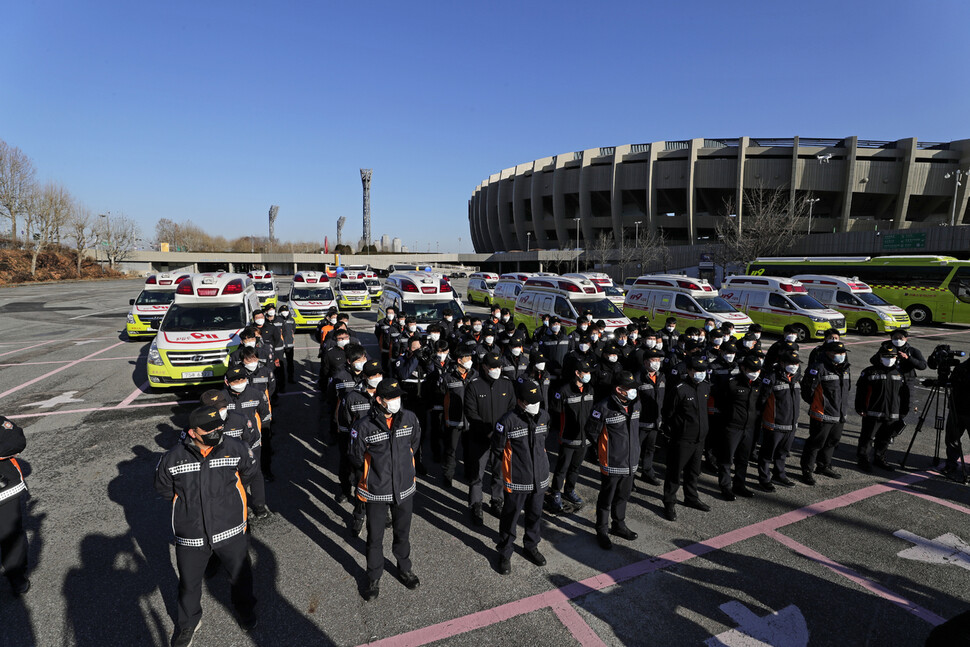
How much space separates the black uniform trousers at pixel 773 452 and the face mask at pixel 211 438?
658cm

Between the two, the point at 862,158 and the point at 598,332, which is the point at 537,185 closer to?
the point at 862,158

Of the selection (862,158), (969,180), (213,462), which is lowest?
(213,462)

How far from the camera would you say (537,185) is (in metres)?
71.2

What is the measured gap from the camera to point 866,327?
19.3m

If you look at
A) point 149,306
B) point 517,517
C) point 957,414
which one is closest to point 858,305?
point 957,414

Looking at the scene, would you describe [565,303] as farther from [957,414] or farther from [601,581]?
[601,581]

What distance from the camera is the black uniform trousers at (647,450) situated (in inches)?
250

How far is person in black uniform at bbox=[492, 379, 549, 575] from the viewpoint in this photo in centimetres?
443

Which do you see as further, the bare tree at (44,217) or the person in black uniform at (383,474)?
the bare tree at (44,217)

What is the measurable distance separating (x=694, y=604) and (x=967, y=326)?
94.3ft

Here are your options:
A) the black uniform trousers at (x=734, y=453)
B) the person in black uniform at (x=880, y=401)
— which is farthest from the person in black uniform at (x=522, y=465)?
the person in black uniform at (x=880, y=401)

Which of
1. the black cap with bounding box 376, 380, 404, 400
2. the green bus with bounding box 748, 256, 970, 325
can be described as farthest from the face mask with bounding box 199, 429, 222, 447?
the green bus with bounding box 748, 256, 970, 325

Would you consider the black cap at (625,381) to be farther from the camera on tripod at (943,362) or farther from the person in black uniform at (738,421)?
the camera on tripod at (943,362)

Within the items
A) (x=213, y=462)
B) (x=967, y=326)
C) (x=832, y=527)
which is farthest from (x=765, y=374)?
(x=967, y=326)
